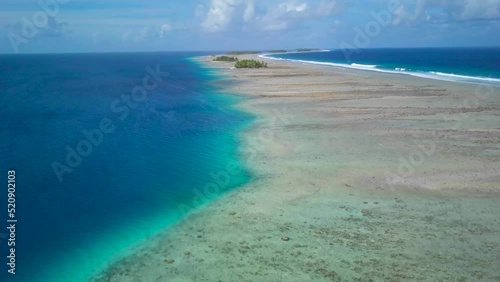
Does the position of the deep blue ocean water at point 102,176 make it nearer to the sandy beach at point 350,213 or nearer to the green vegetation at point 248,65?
the sandy beach at point 350,213

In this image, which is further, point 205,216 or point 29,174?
point 29,174

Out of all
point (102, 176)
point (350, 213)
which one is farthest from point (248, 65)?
point (350, 213)

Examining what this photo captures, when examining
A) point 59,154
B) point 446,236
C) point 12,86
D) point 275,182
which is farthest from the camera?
point 12,86

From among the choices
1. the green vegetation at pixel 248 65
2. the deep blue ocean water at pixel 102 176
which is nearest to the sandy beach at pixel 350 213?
the deep blue ocean water at pixel 102 176

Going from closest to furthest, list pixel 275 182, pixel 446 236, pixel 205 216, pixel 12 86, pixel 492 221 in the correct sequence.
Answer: pixel 446 236 < pixel 492 221 < pixel 205 216 < pixel 275 182 < pixel 12 86

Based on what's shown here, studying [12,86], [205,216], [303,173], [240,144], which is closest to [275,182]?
[303,173]

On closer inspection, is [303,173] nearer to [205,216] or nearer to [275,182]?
[275,182]
